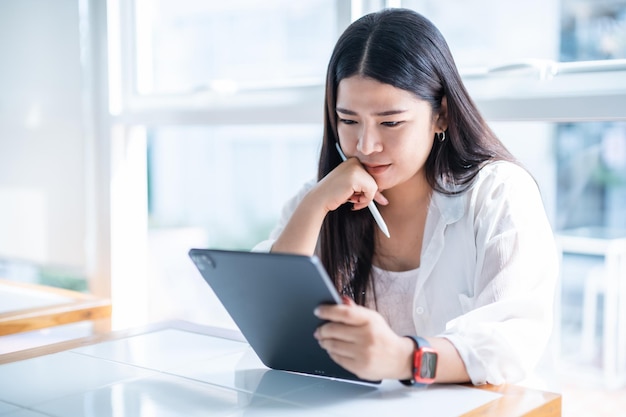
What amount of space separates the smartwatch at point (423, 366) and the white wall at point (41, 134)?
1.96 meters

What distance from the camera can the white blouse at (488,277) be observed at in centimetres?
110

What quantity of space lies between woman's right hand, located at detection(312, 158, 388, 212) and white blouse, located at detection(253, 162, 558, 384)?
0.43 ft

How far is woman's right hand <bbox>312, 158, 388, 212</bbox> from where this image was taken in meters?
1.45

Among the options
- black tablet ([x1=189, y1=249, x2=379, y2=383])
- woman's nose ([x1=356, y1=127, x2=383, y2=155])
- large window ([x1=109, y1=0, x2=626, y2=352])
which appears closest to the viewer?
black tablet ([x1=189, y1=249, x2=379, y2=383])

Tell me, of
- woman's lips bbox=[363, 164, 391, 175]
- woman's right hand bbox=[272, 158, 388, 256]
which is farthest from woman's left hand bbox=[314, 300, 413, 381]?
woman's lips bbox=[363, 164, 391, 175]

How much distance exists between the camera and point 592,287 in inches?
150

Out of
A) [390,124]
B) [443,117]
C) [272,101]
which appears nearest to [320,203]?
[390,124]

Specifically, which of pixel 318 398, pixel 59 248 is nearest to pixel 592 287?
pixel 59 248

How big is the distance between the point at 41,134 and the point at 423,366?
2076 mm

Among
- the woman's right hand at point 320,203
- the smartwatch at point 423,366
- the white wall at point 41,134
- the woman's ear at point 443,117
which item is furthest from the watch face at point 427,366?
the white wall at point 41,134

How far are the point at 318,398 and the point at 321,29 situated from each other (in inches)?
57.0

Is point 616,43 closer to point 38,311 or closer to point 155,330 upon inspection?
point 155,330

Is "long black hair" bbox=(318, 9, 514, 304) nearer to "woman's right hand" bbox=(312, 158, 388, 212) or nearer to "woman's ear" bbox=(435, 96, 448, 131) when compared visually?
"woman's ear" bbox=(435, 96, 448, 131)

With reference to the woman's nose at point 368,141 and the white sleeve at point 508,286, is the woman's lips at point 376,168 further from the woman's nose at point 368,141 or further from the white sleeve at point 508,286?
the white sleeve at point 508,286
